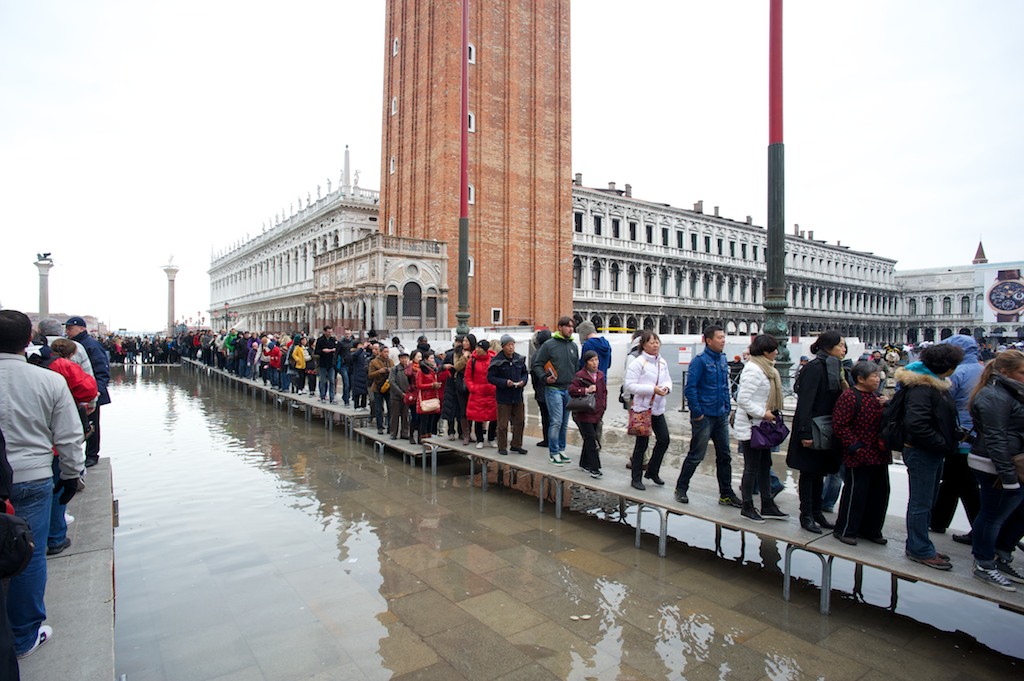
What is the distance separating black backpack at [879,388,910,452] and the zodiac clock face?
25456 mm

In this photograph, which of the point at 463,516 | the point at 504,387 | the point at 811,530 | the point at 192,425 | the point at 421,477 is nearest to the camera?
the point at 811,530

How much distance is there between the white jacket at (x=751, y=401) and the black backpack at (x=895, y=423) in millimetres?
982

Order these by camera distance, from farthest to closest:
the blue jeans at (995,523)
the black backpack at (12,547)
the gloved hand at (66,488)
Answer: the blue jeans at (995,523) → the gloved hand at (66,488) → the black backpack at (12,547)

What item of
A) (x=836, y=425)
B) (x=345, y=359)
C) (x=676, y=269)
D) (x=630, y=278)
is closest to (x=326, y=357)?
(x=345, y=359)

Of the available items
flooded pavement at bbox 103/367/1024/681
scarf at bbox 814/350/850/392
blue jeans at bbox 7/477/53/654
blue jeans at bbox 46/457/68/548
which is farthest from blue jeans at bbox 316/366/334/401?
scarf at bbox 814/350/850/392

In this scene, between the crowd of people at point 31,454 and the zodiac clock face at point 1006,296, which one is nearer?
the crowd of people at point 31,454

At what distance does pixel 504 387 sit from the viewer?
26.2ft

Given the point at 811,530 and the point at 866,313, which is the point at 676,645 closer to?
the point at 811,530

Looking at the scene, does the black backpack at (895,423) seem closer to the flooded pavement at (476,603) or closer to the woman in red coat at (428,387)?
the flooded pavement at (476,603)

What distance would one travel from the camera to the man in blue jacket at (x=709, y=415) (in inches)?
224

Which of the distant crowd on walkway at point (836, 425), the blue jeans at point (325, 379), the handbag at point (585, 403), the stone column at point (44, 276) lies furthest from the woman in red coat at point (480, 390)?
the stone column at point (44, 276)

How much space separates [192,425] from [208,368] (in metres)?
19.1

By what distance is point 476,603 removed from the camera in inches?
177

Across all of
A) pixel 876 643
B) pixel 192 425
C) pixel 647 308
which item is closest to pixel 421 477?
pixel 876 643
